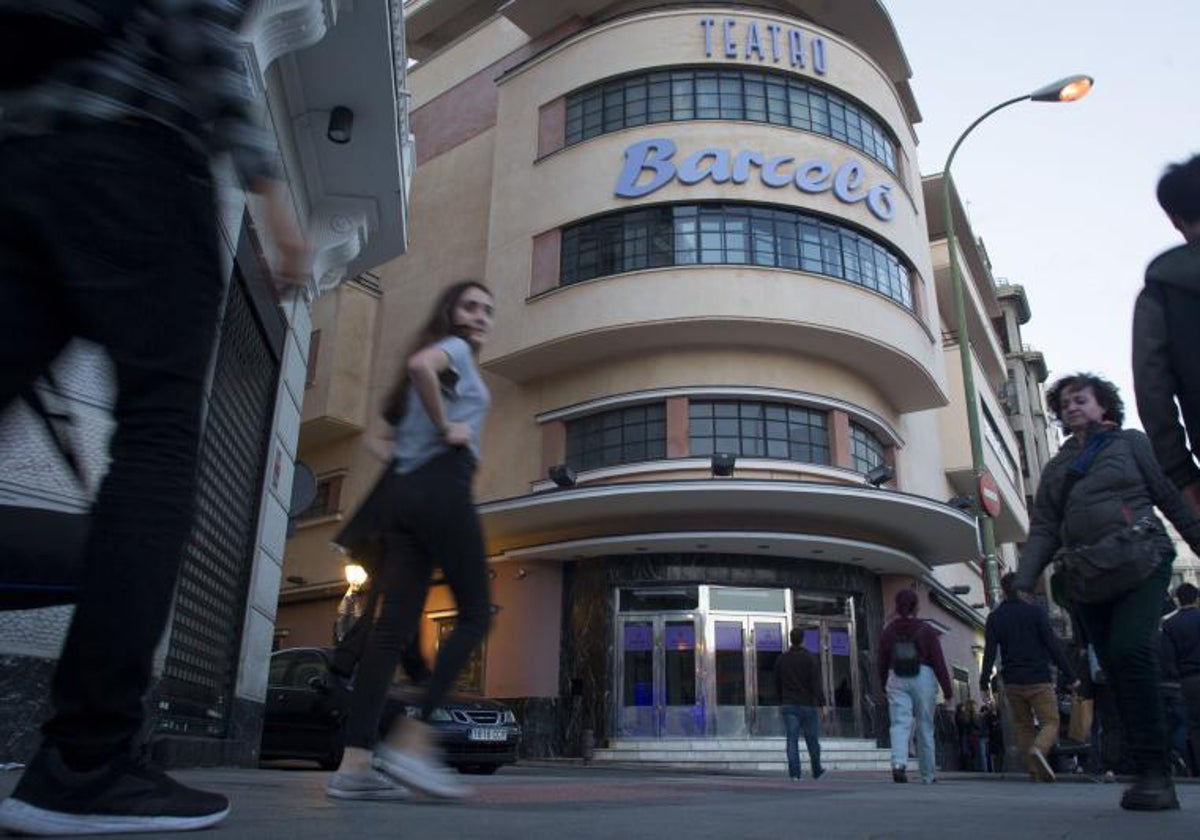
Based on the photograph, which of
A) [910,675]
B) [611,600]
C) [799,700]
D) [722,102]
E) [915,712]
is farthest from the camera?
[722,102]

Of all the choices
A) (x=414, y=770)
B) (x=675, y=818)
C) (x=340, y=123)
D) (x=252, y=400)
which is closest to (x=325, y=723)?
(x=252, y=400)

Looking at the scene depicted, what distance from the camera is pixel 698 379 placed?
19.1 meters

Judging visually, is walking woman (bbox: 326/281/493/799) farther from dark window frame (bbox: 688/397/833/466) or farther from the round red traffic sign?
dark window frame (bbox: 688/397/833/466)

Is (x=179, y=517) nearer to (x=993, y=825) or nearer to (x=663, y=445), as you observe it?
(x=993, y=825)

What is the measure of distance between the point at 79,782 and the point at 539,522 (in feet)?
56.8

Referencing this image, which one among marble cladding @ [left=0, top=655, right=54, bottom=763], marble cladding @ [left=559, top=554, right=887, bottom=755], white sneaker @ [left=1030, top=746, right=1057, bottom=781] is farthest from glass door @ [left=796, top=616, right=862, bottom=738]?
marble cladding @ [left=0, top=655, right=54, bottom=763]

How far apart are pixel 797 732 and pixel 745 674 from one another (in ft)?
23.3

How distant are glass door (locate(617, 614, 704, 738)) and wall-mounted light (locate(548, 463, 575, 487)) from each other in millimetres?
2972

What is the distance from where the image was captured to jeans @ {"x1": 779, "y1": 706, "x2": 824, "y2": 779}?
35.8ft

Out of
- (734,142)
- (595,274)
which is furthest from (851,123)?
(595,274)

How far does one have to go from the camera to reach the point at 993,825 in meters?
2.51

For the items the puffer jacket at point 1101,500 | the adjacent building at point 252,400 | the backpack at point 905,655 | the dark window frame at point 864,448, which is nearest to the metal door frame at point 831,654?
the dark window frame at point 864,448

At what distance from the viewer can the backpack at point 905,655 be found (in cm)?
907

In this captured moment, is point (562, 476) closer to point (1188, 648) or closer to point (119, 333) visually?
point (1188, 648)
